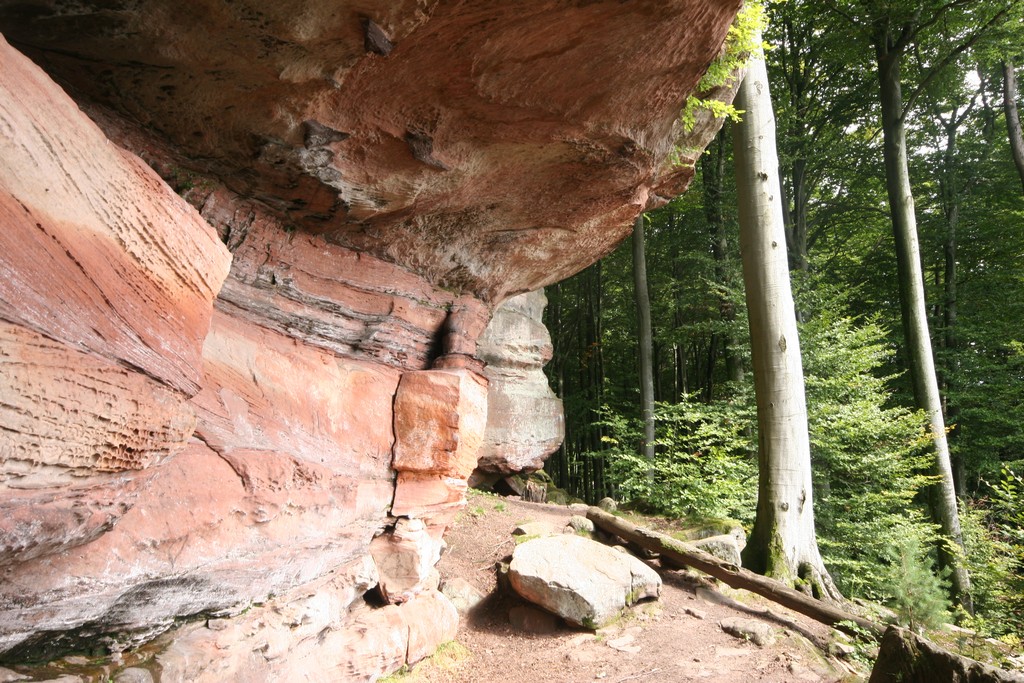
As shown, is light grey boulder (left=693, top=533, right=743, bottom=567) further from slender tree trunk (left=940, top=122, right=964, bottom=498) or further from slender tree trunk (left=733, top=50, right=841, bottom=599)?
slender tree trunk (left=940, top=122, right=964, bottom=498)

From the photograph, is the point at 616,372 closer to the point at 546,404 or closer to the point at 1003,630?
the point at 546,404

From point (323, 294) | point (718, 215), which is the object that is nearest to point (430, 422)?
point (323, 294)

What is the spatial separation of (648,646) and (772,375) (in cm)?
378

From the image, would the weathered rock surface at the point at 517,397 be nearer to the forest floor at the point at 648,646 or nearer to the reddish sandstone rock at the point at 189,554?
the forest floor at the point at 648,646

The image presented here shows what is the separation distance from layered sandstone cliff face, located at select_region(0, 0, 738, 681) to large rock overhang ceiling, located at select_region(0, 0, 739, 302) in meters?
0.02

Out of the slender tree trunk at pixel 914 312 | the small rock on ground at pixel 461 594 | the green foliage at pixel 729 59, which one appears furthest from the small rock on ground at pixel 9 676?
the slender tree trunk at pixel 914 312

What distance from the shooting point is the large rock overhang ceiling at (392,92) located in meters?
3.11

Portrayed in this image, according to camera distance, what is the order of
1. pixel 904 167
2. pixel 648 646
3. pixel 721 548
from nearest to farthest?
pixel 648 646
pixel 721 548
pixel 904 167

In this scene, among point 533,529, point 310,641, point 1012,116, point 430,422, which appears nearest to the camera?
point 310,641

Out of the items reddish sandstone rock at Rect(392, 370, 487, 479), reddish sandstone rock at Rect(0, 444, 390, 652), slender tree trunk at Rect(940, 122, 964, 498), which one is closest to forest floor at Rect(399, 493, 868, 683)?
reddish sandstone rock at Rect(0, 444, 390, 652)

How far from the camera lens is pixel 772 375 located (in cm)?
766

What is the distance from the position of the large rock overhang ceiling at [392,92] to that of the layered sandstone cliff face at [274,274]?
0.06ft

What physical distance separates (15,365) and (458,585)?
5.43m

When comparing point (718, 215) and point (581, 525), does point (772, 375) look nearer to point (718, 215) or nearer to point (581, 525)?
point (581, 525)
